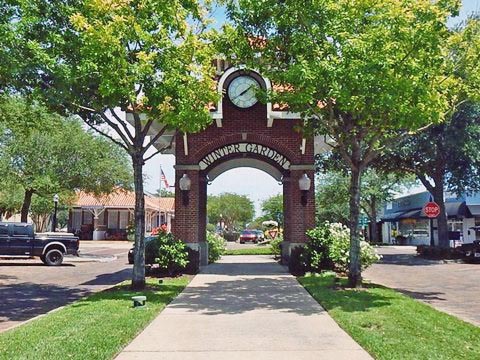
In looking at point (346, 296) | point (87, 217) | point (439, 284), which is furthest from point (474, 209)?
point (87, 217)

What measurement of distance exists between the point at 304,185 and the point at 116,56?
26.3ft

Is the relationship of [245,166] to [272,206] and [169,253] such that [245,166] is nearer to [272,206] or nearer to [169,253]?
[169,253]

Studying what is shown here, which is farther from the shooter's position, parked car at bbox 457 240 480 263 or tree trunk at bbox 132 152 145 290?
parked car at bbox 457 240 480 263

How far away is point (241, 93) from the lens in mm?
17328

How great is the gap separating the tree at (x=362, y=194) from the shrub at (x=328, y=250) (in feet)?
118

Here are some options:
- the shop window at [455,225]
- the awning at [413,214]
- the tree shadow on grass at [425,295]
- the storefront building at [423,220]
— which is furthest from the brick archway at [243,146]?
the shop window at [455,225]

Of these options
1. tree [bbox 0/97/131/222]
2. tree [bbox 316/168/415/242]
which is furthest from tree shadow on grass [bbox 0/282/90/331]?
tree [bbox 316/168/415/242]

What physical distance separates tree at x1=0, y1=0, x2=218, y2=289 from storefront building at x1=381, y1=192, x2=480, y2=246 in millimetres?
26473

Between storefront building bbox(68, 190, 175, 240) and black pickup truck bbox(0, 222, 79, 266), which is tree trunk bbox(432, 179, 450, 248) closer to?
black pickup truck bbox(0, 222, 79, 266)

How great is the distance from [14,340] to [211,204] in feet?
289

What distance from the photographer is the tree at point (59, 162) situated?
26.1 meters

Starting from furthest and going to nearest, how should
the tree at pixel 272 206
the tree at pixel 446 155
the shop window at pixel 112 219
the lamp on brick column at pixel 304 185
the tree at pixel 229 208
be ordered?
the tree at pixel 229 208
the tree at pixel 272 206
the shop window at pixel 112 219
the tree at pixel 446 155
the lamp on brick column at pixel 304 185

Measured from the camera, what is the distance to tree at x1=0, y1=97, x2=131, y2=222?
85.7 feet

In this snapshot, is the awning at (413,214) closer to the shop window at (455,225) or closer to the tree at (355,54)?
the shop window at (455,225)
